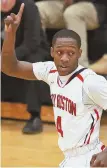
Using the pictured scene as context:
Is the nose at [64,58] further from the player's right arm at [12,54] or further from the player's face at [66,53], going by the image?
the player's right arm at [12,54]

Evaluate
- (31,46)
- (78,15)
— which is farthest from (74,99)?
(78,15)

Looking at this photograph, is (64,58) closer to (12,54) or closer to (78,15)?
(12,54)

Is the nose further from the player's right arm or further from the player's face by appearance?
the player's right arm

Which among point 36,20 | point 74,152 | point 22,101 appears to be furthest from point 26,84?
point 74,152

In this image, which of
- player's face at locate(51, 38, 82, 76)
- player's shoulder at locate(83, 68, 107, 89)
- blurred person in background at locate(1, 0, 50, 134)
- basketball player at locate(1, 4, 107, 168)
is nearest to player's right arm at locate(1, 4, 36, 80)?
basketball player at locate(1, 4, 107, 168)

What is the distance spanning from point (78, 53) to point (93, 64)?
204 cm

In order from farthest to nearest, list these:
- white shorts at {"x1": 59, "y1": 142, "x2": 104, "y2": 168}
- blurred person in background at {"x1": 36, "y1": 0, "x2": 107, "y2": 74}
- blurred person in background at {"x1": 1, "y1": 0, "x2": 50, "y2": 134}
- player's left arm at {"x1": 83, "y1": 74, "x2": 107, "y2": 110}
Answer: blurred person in background at {"x1": 36, "y1": 0, "x2": 107, "y2": 74}, blurred person in background at {"x1": 1, "y1": 0, "x2": 50, "y2": 134}, white shorts at {"x1": 59, "y1": 142, "x2": 104, "y2": 168}, player's left arm at {"x1": 83, "y1": 74, "x2": 107, "y2": 110}

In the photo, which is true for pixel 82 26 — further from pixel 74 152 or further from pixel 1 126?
pixel 74 152

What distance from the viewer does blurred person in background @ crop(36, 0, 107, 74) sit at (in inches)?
159

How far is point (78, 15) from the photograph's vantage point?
4039 mm

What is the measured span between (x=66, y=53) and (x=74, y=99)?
19cm

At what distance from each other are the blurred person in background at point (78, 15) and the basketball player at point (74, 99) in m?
1.87

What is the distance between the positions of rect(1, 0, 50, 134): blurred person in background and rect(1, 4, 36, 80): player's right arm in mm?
1395

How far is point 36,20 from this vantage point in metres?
3.63
